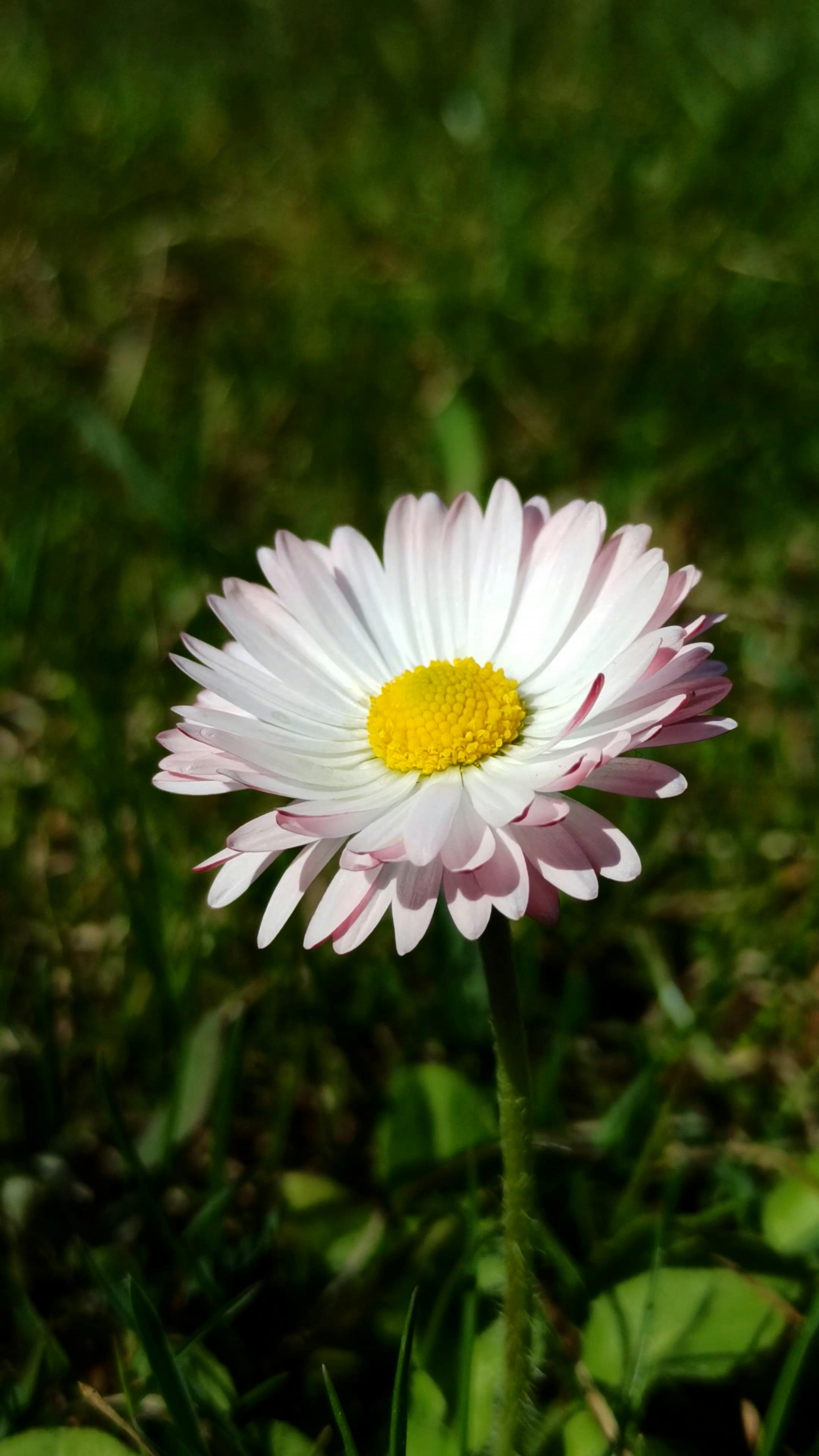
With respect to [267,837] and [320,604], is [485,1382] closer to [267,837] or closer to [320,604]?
[267,837]

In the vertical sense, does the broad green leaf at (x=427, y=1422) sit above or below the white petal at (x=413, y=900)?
below

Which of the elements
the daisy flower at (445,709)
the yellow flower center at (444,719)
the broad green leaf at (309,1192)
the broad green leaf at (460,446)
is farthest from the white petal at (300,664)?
the broad green leaf at (460,446)

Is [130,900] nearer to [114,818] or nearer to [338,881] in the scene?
[114,818]

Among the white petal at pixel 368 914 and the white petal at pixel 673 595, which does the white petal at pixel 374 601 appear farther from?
the white petal at pixel 368 914

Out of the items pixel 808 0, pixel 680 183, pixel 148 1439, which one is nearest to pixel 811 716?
pixel 148 1439

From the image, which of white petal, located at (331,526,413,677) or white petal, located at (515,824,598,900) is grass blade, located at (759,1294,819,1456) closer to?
white petal, located at (515,824,598,900)

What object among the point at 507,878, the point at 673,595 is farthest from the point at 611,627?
the point at 507,878

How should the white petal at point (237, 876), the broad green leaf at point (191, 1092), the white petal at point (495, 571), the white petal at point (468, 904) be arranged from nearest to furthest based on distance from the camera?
the white petal at point (468, 904), the white petal at point (237, 876), the white petal at point (495, 571), the broad green leaf at point (191, 1092)
